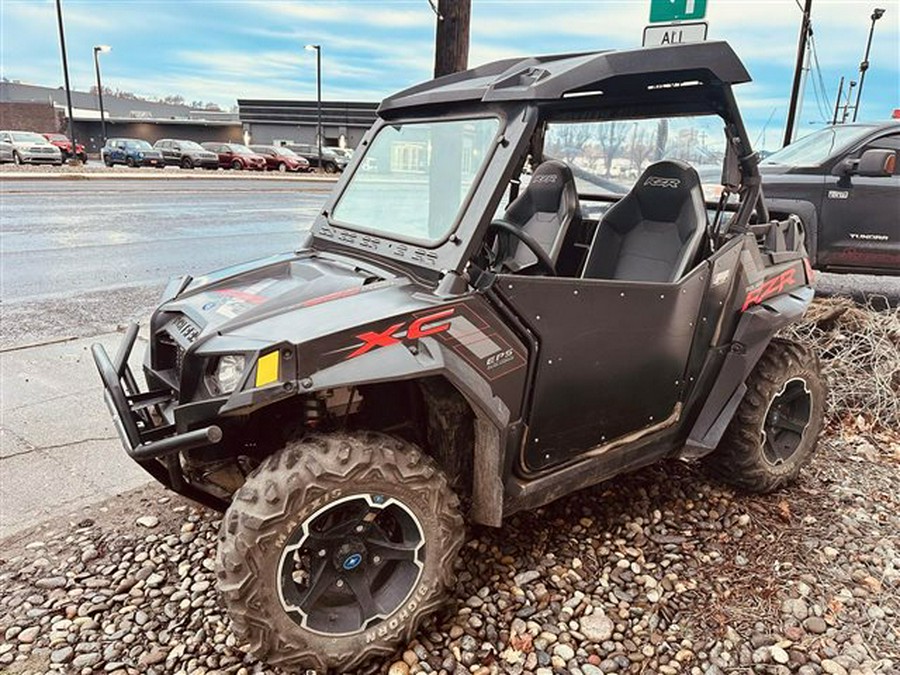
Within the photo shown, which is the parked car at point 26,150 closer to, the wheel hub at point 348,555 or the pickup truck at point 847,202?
the pickup truck at point 847,202

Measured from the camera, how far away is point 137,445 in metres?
2.33

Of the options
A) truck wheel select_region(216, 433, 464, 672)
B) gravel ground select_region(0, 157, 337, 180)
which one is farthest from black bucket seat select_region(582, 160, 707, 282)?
gravel ground select_region(0, 157, 337, 180)

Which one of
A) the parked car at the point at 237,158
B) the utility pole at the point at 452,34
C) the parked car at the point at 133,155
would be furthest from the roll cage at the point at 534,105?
the parked car at the point at 133,155

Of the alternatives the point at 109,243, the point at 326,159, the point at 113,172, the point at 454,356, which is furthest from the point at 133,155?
the point at 454,356

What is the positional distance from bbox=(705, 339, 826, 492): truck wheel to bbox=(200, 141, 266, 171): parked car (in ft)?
121

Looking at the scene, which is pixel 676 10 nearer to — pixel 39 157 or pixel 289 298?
pixel 289 298

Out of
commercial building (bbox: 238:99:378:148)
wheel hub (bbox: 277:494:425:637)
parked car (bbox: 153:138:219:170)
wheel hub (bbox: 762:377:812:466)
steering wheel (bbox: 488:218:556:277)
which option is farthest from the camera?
commercial building (bbox: 238:99:378:148)

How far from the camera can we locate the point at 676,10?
539 cm

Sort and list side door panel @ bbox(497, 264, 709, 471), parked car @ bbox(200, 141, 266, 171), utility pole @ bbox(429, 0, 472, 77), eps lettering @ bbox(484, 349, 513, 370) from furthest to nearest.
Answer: parked car @ bbox(200, 141, 266, 171)
utility pole @ bbox(429, 0, 472, 77)
side door panel @ bbox(497, 264, 709, 471)
eps lettering @ bbox(484, 349, 513, 370)

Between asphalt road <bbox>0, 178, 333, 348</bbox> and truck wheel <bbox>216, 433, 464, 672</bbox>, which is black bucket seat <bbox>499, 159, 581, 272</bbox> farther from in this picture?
asphalt road <bbox>0, 178, 333, 348</bbox>

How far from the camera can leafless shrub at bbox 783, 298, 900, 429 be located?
481 cm

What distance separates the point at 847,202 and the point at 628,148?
428 cm

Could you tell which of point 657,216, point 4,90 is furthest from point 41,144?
point 4,90

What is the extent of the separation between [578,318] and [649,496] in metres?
1.40
